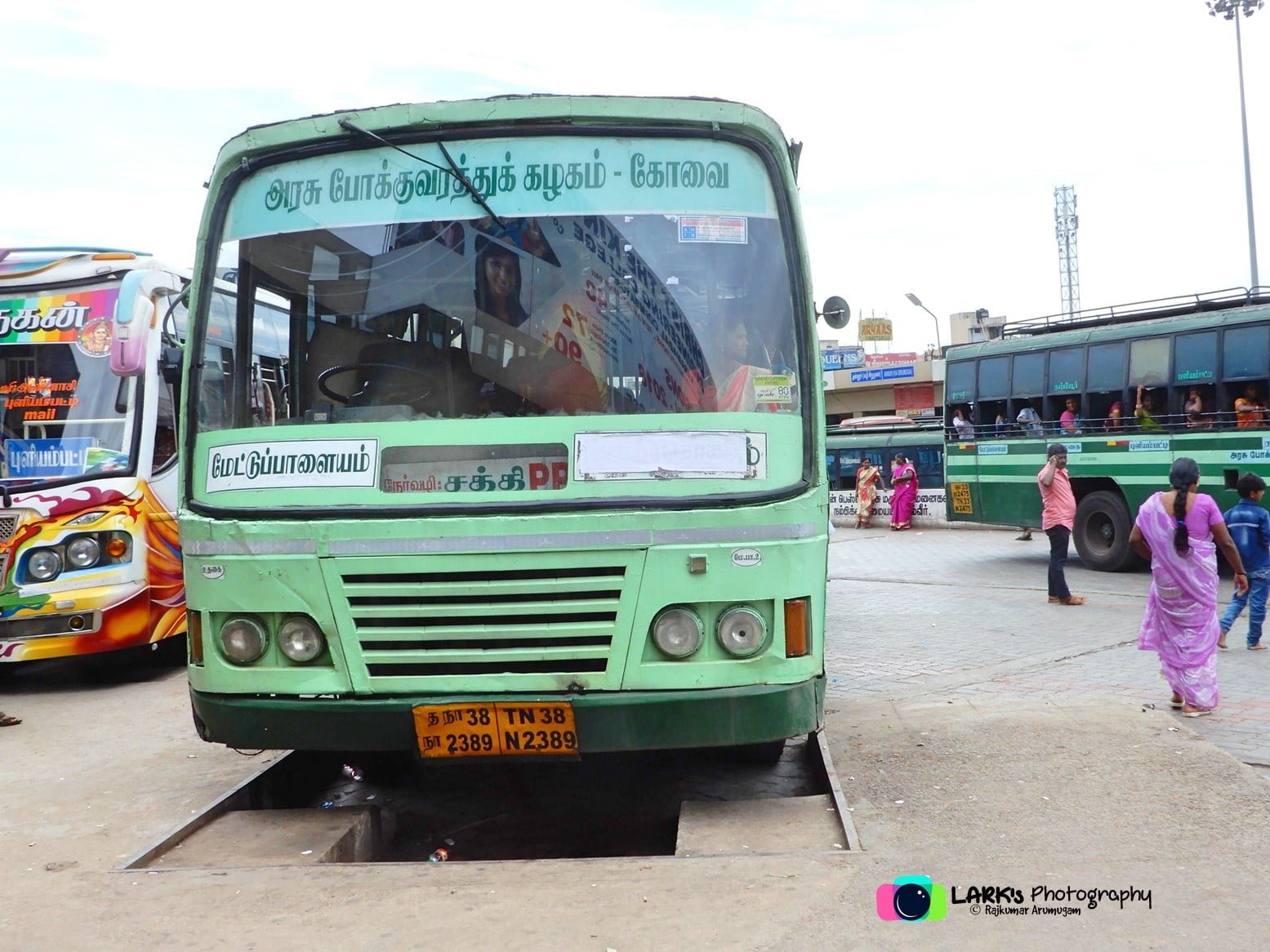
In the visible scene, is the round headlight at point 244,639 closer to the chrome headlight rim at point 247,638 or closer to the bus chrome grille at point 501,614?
the chrome headlight rim at point 247,638

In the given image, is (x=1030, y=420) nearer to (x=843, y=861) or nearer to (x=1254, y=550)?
(x=1254, y=550)

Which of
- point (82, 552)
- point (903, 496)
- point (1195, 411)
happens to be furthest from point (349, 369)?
point (903, 496)

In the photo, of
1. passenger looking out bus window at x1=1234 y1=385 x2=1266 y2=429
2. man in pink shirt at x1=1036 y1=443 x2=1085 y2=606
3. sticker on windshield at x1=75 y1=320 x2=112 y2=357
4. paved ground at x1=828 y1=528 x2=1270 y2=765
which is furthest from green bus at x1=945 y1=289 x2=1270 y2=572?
sticker on windshield at x1=75 y1=320 x2=112 y2=357

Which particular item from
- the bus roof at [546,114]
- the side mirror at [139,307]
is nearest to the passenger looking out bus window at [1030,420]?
the side mirror at [139,307]

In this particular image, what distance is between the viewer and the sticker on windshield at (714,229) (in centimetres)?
502

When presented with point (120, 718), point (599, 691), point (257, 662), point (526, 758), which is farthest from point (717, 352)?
point (120, 718)

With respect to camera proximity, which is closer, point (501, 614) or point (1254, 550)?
point (501, 614)

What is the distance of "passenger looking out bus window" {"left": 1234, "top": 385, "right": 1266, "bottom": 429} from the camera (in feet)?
49.9

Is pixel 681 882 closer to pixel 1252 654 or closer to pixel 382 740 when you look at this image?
pixel 382 740

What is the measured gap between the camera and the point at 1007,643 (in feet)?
34.6

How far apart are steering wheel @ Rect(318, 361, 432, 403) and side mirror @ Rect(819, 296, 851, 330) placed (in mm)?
1947

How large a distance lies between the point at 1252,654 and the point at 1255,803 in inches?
192

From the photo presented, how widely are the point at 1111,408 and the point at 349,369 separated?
46.9 ft

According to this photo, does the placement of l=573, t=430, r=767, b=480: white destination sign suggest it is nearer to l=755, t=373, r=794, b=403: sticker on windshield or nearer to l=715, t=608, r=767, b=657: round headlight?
l=755, t=373, r=794, b=403: sticker on windshield
